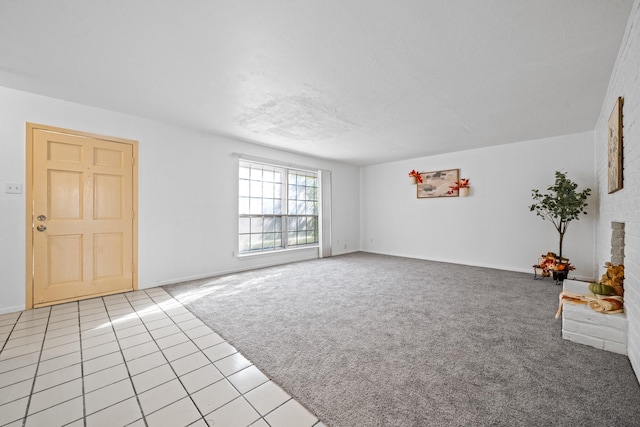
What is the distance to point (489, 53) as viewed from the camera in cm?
222

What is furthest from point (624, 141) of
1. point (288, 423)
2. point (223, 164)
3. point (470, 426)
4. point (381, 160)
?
point (223, 164)

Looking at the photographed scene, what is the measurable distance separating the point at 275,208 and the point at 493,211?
4.53 m

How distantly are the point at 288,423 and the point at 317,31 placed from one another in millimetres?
2594

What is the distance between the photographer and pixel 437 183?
5.83m

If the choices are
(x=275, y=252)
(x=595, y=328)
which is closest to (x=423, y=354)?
(x=595, y=328)

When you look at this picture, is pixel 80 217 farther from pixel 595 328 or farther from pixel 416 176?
pixel 416 176

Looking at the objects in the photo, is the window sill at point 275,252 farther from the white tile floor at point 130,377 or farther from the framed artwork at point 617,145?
the framed artwork at point 617,145

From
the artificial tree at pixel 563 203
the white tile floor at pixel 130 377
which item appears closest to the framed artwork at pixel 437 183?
the artificial tree at pixel 563 203

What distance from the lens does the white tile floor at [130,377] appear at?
1.38 m

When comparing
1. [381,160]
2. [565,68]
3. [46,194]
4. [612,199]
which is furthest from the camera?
[381,160]

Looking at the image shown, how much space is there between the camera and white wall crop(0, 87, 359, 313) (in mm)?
→ 2852

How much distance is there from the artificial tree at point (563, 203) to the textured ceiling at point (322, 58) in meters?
0.96

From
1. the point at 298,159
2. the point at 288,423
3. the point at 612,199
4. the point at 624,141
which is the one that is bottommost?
the point at 288,423

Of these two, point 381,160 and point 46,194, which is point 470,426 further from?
point 381,160
